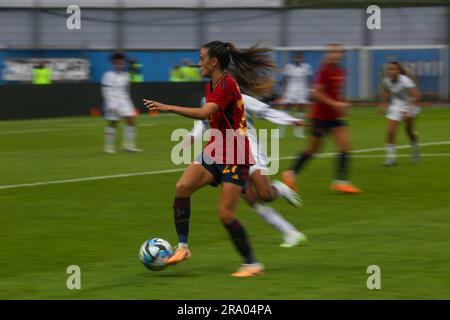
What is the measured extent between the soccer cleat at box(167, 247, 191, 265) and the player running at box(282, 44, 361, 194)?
5.79 metres

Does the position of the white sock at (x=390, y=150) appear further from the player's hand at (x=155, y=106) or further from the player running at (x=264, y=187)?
the player's hand at (x=155, y=106)

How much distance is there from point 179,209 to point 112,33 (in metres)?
39.4

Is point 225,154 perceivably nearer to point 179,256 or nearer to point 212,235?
point 179,256

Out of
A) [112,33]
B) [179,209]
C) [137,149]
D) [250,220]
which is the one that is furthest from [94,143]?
[112,33]

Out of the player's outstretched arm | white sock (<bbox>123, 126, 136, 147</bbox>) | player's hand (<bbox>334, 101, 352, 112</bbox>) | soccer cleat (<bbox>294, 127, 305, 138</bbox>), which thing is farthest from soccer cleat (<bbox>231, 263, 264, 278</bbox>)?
soccer cleat (<bbox>294, 127, 305, 138</bbox>)

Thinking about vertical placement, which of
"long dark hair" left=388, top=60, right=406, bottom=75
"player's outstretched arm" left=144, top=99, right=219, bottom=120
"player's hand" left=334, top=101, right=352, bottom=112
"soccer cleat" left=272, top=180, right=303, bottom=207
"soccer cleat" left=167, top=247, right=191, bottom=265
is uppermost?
"long dark hair" left=388, top=60, right=406, bottom=75

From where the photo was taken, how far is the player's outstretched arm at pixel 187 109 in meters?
9.04

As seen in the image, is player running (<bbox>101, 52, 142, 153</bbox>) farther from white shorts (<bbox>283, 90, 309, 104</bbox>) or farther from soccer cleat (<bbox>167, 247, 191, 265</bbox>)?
soccer cleat (<bbox>167, 247, 191, 265</bbox>)

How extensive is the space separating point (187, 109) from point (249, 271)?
5.23 ft

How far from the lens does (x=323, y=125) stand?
1595cm

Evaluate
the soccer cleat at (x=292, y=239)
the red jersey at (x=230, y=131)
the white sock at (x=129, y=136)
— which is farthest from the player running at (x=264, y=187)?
the white sock at (x=129, y=136)

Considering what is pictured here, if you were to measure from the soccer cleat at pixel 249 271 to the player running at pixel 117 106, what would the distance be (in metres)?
13.8

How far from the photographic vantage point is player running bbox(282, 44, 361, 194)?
15789mm

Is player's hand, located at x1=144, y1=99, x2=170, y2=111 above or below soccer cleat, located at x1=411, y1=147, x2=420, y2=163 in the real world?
above
